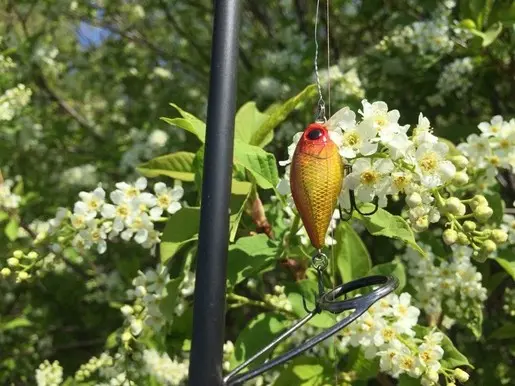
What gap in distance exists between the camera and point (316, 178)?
3.01 feet

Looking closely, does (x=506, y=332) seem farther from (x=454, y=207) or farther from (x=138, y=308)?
(x=138, y=308)

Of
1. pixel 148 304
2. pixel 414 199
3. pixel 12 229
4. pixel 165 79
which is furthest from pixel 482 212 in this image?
pixel 165 79

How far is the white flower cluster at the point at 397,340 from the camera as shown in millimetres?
1244

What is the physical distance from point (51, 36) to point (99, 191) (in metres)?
2.60

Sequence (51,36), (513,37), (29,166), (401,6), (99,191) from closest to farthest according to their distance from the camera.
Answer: (99,191), (513,37), (401,6), (29,166), (51,36)

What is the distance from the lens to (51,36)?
3.74 meters

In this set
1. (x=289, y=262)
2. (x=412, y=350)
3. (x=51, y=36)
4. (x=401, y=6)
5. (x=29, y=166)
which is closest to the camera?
(x=412, y=350)

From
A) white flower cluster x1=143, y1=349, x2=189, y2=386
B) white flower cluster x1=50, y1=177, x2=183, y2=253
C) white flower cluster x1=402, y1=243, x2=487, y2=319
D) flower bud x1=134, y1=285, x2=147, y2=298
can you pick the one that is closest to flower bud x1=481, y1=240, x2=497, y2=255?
white flower cluster x1=402, y1=243, x2=487, y2=319

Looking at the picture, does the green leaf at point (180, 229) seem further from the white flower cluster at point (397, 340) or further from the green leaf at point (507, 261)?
the green leaf at point (507, 261)

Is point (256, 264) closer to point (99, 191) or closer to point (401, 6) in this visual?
point (99, 191)

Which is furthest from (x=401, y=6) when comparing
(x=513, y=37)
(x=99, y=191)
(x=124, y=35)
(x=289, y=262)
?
(x=99, y=191)

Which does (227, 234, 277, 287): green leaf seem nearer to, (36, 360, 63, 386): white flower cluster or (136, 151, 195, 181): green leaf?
(136, 151, 195, 181): green leaf

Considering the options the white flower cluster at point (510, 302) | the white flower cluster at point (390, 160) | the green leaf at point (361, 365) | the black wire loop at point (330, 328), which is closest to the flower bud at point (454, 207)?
the white flower cluster at point (390, 160)

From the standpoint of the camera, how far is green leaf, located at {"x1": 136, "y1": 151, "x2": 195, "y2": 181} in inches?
62.2
